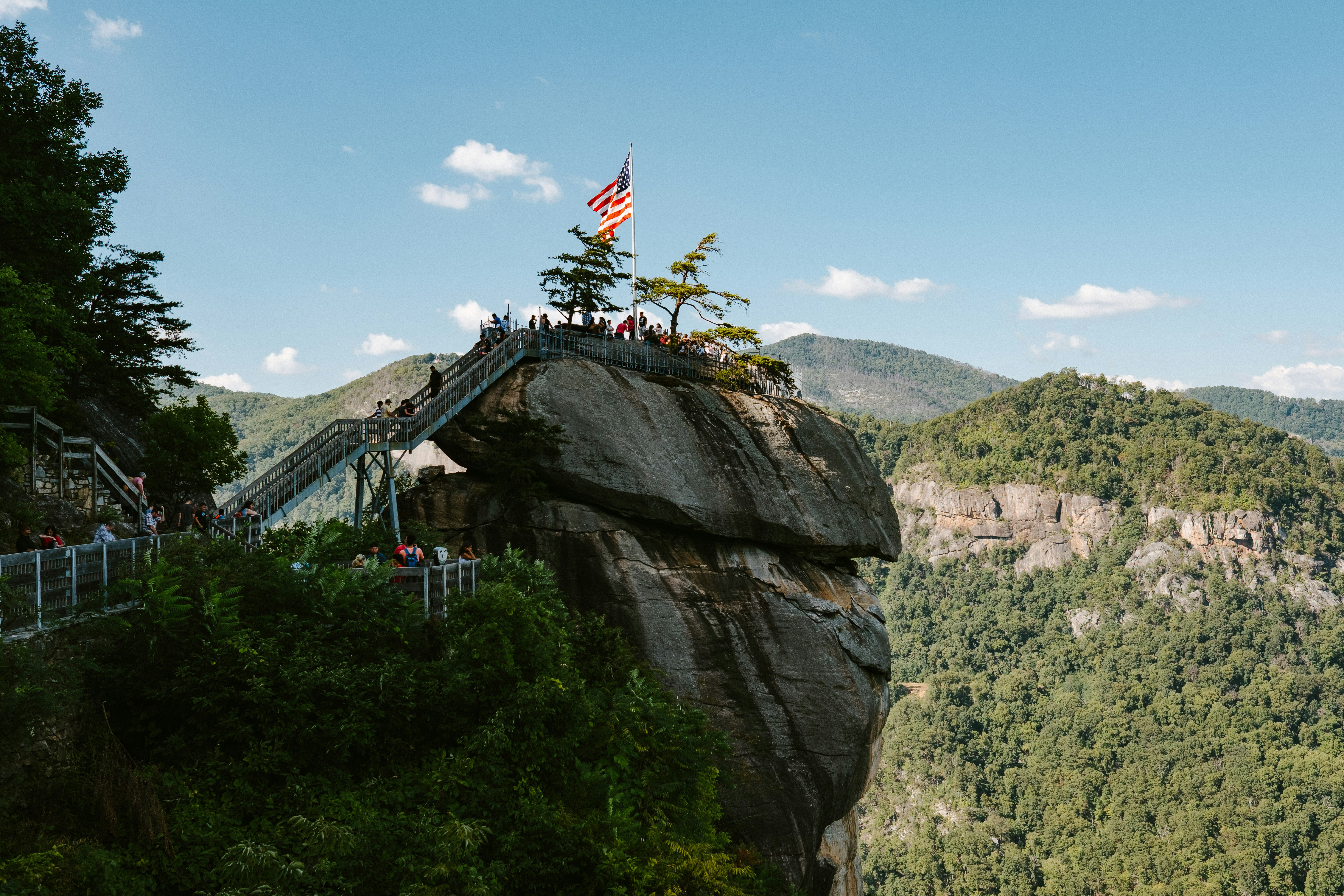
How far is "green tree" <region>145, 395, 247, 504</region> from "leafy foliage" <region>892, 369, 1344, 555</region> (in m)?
170

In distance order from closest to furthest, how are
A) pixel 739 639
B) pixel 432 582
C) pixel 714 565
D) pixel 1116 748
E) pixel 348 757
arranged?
pixel 348 757
pixel 432 582
pixel 739 639
pixel 714 565
pixel 1116 748

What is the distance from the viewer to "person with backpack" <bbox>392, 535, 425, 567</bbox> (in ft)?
55.9

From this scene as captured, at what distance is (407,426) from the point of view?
21.0m

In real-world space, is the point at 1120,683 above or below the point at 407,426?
below

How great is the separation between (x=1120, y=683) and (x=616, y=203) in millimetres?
133024

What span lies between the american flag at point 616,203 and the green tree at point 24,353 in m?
14.7

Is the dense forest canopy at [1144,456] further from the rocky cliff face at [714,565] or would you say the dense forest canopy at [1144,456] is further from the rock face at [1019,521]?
the rocky cliff face at [714,565]

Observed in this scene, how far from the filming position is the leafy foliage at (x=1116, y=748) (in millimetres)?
92750

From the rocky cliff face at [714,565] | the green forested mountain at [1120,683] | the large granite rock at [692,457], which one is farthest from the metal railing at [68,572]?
the green forested mountain at [1120,683]

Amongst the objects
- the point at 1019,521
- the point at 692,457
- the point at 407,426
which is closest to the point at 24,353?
the point at 407,426

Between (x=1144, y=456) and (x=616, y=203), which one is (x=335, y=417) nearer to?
(x=616, y=203)

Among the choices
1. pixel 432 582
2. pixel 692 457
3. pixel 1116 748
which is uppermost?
pixel 692 457

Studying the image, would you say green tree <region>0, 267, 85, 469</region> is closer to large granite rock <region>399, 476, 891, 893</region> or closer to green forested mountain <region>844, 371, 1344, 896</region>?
large granite rock <region>399, 476, 891, 893</region>

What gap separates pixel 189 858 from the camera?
376 inches
